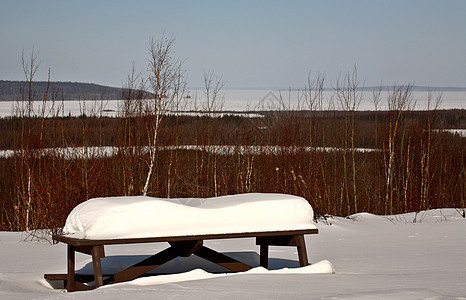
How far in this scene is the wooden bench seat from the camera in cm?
442

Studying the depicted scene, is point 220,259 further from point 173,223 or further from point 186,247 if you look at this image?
point 173,223

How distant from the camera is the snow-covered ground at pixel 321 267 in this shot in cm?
396

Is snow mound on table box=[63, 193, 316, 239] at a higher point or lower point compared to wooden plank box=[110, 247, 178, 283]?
higher

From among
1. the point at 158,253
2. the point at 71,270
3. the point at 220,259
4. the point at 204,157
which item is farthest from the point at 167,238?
the point at 204,157

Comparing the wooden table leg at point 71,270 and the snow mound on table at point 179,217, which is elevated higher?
the snow mound on table at point 179,217

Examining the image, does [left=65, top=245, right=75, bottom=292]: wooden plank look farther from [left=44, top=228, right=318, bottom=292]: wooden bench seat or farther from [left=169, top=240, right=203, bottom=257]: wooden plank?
[left=169, top=240, right=203, bottom=257]: wooden plank

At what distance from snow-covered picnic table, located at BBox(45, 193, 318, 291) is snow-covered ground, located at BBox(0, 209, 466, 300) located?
320mm

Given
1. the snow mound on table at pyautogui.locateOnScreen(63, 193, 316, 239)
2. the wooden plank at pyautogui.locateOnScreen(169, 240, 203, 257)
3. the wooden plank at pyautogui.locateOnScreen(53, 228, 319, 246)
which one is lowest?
the wooden plank at pyautogui.locateOnScreen(169, 240, 203, 257)

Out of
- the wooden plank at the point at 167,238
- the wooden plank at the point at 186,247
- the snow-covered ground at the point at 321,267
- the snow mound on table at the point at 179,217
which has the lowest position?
the snow-covered ground at the point at 321,267

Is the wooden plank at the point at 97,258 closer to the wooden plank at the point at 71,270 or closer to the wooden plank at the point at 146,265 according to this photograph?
the wooden plank at the point at 146,265

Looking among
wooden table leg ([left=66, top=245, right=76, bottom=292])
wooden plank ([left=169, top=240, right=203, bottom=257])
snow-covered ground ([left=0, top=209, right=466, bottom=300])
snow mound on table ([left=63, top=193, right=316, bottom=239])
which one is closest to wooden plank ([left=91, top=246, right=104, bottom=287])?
snow mound on table ([left=63, top=193, right=316, bottom=239])

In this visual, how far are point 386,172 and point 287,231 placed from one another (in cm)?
941

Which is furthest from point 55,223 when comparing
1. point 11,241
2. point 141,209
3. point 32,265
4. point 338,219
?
point 141,209

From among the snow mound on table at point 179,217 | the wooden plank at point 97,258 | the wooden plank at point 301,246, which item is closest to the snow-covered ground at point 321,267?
the wooden plank at point 301,246
